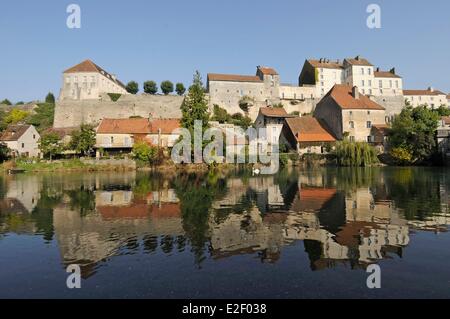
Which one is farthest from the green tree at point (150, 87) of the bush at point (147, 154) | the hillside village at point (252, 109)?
the bush at point (147, 154)

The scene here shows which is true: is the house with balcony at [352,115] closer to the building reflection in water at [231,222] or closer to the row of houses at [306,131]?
the row of houses at [306,131]

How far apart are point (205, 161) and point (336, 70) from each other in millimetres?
48202

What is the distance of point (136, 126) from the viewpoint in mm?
59594

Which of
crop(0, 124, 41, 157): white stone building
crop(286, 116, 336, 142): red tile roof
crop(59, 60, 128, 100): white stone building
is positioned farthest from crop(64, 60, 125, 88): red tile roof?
crop(286, 116, 336, 142): red tile roof

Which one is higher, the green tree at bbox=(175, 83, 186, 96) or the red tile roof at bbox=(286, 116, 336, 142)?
the green tree at bbox=(175, 83, 186, 96)

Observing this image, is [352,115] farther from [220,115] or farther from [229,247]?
[229,247]

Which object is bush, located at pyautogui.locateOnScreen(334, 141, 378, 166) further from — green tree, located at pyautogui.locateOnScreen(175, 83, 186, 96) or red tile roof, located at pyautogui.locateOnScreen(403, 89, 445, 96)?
red tile roof, located at pyautogui.locateOnScreen(403, 89, 445, 96)

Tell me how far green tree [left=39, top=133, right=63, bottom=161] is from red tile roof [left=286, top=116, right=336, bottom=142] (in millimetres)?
Result: 38293

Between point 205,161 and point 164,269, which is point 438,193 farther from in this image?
point 205,161

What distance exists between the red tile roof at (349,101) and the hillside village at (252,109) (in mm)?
171

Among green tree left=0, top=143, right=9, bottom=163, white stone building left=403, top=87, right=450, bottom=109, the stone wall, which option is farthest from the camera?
white stone building left=403, top=87, right=450, bottom=109

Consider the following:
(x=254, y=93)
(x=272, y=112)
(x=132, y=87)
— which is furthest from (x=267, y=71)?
(x=132, y=87)

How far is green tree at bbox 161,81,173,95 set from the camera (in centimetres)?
8431

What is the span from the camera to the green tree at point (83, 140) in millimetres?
53312
